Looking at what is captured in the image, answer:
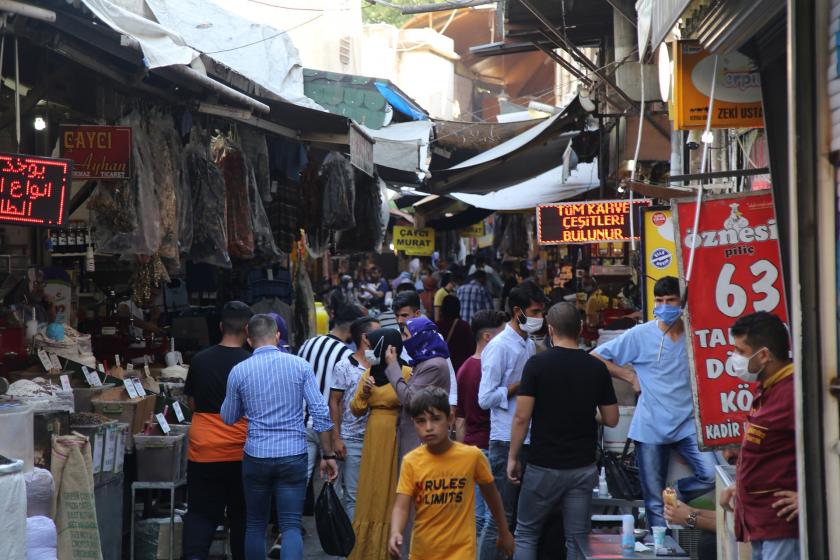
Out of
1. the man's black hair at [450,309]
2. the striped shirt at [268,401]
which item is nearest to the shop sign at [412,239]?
the man's black hair at [450,309]

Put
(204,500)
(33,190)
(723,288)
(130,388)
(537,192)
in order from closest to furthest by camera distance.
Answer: (723,288), (33,190), (204,500), (130,388), (537,192)

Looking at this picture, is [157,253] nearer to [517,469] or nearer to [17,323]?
[17,323]

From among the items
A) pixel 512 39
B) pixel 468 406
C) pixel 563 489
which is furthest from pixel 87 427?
pixel 512 39

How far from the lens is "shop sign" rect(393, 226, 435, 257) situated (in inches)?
928

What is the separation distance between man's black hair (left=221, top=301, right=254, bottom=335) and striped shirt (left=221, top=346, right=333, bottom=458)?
503mm

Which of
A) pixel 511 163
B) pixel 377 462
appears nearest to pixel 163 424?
pixel 377 462

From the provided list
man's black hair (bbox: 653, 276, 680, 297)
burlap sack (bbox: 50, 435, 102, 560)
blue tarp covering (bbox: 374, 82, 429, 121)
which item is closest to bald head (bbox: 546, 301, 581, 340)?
man's black hair (bbox: 653, 276, 680, 297)

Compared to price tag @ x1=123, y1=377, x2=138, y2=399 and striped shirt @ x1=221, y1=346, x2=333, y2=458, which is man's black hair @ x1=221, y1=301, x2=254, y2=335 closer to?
striped shirt @ x1=221, y1=346, x2=333, y2=458

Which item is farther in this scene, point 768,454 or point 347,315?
point 347,315

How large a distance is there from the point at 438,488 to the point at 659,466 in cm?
229

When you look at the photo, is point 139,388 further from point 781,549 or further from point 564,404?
point 781,549

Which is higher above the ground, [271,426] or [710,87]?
[710,87]

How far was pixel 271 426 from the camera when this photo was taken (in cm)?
740

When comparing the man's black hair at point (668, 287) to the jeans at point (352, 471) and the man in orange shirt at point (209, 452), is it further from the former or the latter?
the man in orange shirt at point (209, 452)
